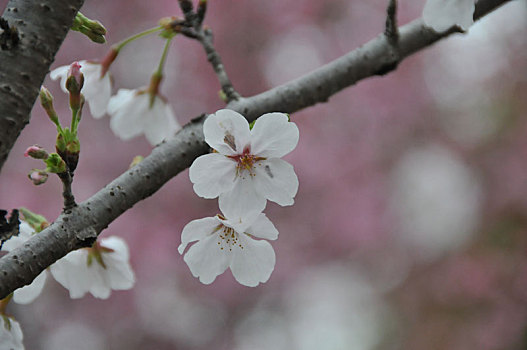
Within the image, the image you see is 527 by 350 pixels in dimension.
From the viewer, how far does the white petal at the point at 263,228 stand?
2.15 ft

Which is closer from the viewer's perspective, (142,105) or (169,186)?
(142,105)

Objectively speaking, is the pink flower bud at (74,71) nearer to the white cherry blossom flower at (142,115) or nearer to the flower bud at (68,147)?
the flower bud at (68,147)

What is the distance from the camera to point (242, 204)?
2.14ft

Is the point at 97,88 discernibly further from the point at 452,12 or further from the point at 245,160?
the point at 452,12

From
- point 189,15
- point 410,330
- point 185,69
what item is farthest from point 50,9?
point 410,330

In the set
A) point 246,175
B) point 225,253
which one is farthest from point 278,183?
point 225,253

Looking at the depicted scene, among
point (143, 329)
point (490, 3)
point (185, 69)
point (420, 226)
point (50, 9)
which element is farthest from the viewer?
point (420, 226)

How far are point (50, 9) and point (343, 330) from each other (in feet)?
14.7

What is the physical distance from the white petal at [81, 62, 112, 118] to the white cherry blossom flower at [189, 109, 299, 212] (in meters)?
0.40

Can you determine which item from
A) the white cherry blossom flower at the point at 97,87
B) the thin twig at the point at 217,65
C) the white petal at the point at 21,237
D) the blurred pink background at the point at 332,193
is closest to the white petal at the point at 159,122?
the white cherry blossom flower at the point at 97,87

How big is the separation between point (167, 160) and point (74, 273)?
27 cm

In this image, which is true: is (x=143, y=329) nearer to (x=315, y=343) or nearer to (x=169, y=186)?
(x=169, y=186)

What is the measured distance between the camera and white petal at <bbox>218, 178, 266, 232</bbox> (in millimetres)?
638

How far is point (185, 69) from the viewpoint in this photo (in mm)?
3467
